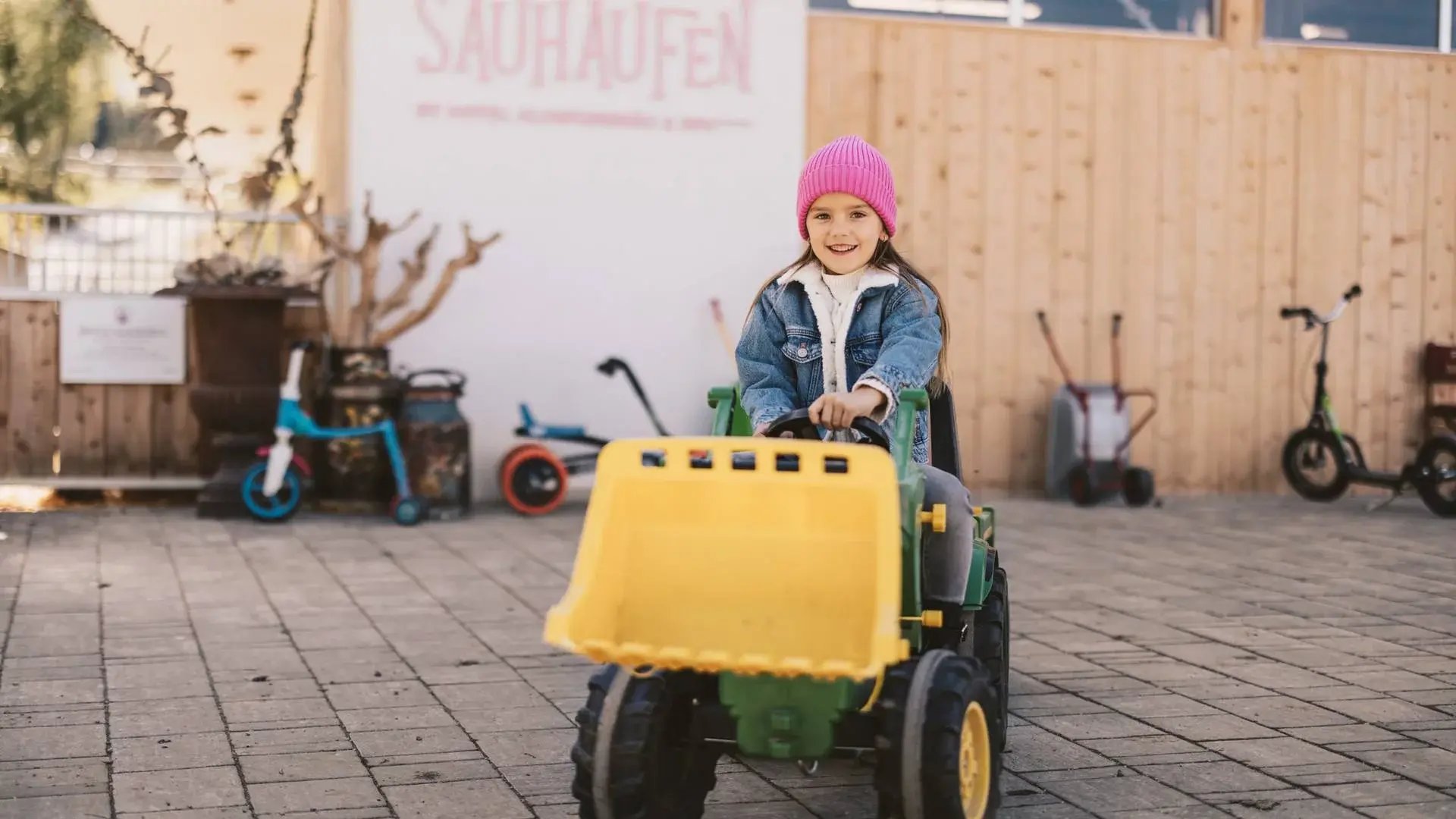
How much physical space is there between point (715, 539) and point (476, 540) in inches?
200

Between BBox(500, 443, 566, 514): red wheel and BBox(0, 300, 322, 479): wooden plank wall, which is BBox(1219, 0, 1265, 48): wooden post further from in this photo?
BBox(0, 300, 322, 479): wooden plank wall

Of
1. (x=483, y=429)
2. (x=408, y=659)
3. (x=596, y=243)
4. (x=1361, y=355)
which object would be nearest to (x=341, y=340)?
(x=483, y=429)

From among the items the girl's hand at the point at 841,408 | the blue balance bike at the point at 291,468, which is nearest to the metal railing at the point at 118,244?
the blue balance bike at the point at 291,468

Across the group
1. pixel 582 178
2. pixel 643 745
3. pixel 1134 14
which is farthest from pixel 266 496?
pixel 1134 14

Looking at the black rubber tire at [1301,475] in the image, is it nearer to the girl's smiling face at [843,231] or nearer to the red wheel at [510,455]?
the red wheel at [510,455]

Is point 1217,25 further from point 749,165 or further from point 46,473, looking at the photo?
point 46,473

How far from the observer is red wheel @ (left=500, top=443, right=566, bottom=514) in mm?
9078

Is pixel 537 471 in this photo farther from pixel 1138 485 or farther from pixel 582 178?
pixel 1138 485

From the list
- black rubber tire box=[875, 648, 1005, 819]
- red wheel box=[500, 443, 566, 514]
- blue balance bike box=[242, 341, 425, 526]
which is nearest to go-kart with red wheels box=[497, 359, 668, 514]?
red wheel box=[500, 443, 566, 514]

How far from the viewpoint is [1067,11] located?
10.3 meters

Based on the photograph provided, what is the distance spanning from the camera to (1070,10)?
10320mm

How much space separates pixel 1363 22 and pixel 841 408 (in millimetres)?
8681

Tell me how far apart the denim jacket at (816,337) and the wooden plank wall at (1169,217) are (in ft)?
20.2

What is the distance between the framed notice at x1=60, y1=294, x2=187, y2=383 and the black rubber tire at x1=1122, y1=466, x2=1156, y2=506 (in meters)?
5.38
